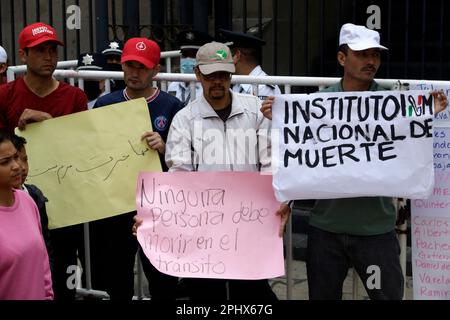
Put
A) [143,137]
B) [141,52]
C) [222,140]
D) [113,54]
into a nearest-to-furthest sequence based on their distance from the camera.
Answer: [222,140]
[143,137]
[141,52]
[113,54]

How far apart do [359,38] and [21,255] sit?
2.05 m

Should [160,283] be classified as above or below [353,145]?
below

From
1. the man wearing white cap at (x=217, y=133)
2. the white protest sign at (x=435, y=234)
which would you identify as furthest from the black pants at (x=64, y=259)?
the white protest sign at (x=435, y=234)

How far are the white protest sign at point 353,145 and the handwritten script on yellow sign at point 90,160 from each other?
90 cm

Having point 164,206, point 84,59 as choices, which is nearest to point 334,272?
point 164,206

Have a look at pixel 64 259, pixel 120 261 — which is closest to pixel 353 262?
pixel 120 261

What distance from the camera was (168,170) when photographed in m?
5.51

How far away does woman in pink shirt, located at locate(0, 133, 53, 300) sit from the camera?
171 inches

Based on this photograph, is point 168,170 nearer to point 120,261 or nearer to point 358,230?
point 120,261

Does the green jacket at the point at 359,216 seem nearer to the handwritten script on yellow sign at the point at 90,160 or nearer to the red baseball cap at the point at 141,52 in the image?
the handwritten script on yellow sign at the point at 90,160

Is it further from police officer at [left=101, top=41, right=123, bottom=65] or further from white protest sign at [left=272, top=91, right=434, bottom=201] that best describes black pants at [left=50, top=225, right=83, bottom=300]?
police officer at [left=101, top=41, right=123, bottom=65]

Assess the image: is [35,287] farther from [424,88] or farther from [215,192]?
[424,88]

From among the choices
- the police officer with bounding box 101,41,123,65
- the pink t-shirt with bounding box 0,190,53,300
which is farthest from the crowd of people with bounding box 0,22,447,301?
the police officer with bounding box 101,41,123,65
